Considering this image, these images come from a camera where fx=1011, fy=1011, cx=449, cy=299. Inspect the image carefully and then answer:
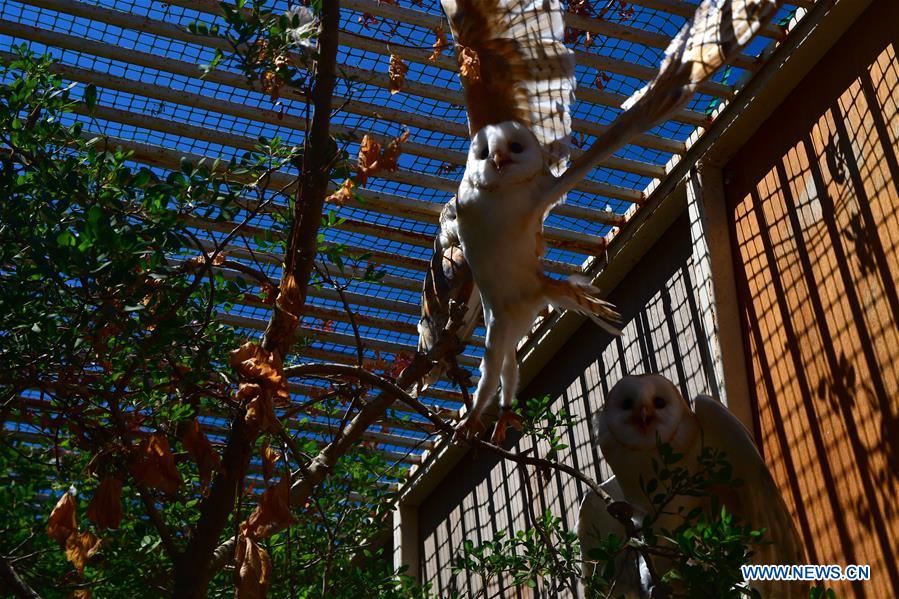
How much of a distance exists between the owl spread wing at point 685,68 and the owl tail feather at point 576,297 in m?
Result: 0.21

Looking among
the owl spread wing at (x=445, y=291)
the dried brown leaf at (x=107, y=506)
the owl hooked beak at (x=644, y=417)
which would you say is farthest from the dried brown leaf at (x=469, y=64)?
the dried brown leaf at (x=107, y=506)

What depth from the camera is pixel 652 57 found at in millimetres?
3648

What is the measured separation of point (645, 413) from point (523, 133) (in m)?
0.69

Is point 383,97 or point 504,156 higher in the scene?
point 383,97

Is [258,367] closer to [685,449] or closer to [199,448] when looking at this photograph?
[199,448]

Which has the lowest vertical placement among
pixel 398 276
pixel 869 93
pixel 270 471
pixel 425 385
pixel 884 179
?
pixel 270 471

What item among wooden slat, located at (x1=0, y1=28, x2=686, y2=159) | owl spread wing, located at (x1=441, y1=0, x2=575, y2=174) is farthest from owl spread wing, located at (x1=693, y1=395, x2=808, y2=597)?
wooden slat, located at (x1=0, y1=28, x2=686, y2=159)

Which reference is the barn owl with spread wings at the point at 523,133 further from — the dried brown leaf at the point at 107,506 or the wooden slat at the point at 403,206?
the wooden slat at the point at 403,206

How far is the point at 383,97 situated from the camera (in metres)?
3.78

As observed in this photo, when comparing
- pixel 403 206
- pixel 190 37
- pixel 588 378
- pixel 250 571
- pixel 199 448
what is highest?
pixel 190 37

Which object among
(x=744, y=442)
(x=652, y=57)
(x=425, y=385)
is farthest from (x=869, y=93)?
(x=425, y=385)

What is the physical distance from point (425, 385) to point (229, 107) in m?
1.74

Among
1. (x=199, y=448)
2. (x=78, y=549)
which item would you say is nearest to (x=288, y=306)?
(x=199, y=448)

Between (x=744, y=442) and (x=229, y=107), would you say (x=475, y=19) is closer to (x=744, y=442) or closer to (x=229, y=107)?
(x=744, y=442)
